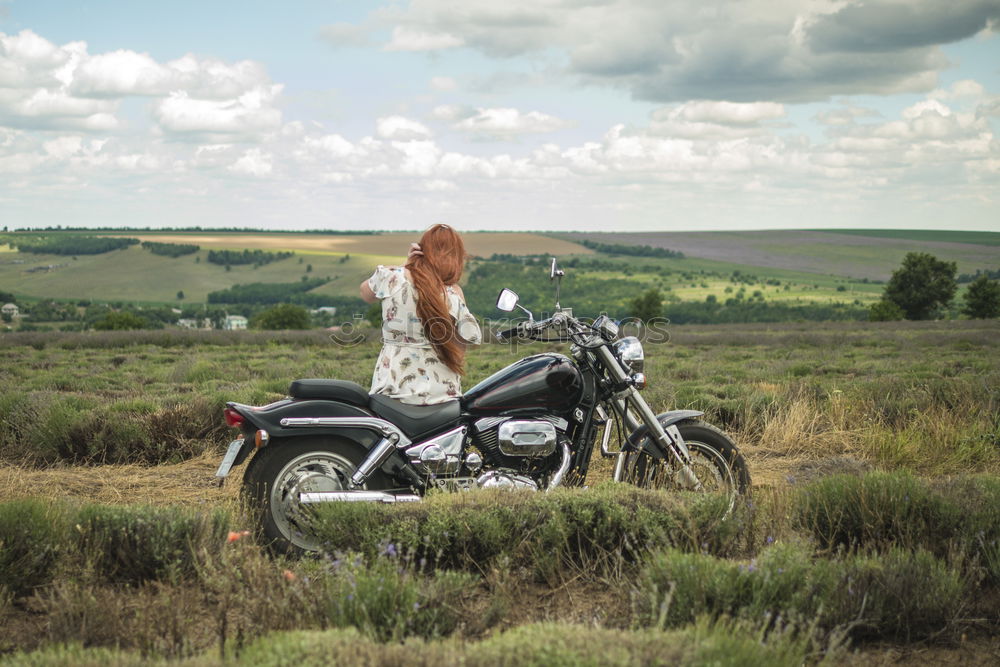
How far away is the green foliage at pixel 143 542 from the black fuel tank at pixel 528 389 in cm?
170

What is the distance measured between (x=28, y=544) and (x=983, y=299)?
9379 cm

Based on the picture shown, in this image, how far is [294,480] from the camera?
15.6 ft

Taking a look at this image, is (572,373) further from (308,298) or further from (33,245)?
(33,245)

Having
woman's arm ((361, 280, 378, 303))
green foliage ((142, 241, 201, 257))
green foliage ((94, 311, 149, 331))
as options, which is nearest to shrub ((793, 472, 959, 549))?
woman's arm ((361, 280, 378, 303))

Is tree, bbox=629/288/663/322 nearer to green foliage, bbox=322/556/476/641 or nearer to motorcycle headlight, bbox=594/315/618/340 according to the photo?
motorcycle headlight, bbox=594/315/618/340

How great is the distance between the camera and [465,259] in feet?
17.5

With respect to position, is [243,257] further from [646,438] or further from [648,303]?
[646,438]

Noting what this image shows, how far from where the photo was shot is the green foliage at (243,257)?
135500mm

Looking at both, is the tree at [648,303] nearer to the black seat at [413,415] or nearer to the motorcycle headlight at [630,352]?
the motorcycle headlight at [630,352]

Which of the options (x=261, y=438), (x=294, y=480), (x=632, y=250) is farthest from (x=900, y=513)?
(x=632, y=250)

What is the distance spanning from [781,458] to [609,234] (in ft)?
503

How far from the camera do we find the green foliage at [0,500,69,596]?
395 centimetres

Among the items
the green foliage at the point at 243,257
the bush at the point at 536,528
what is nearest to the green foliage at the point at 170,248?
the green foliage at the point at 243,257

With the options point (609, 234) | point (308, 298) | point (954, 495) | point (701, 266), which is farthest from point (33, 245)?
point (954, 495)
